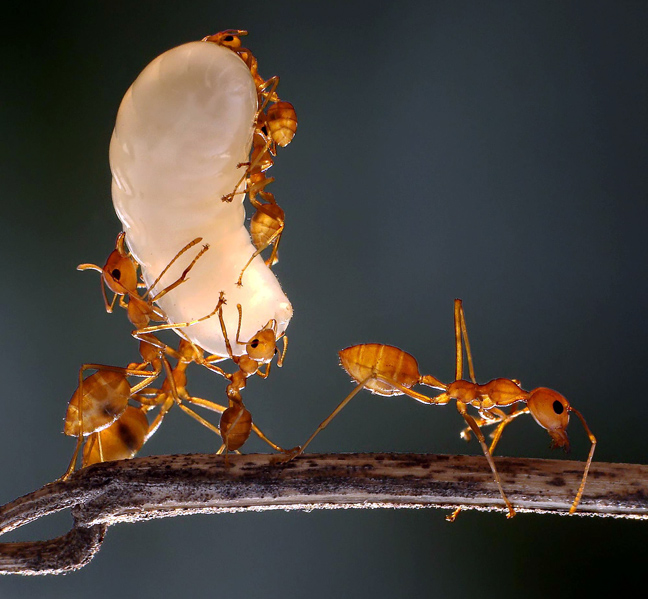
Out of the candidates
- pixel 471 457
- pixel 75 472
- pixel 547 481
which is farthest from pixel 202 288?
pixel 547 481

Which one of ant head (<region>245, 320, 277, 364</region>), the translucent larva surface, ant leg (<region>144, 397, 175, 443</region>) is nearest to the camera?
the translucent larva surface

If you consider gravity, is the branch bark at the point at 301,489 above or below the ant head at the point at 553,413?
below

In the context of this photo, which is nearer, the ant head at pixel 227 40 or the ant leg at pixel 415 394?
the ant head at pixel 227 40

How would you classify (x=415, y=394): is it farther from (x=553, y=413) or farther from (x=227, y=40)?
(x=227, y=40)

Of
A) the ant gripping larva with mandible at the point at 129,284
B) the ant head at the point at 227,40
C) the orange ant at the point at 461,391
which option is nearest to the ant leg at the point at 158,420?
the ant gripping larva with mandible at the point at 129,284

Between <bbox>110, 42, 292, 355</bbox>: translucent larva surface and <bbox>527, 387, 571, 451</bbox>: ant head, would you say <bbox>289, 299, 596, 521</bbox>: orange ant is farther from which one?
<bbox>110, 42, 292, 355</bbox>: translucent larva surface

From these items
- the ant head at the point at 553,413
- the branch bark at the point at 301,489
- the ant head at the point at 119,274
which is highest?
the ant head at the point at 119,274

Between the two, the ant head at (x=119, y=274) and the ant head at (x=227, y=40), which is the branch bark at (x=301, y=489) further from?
the ant head at (x=227, y=40)

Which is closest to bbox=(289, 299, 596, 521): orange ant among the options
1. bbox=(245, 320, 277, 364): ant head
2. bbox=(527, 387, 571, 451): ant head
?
bbox=(527, 387, 571, 451): ant head
